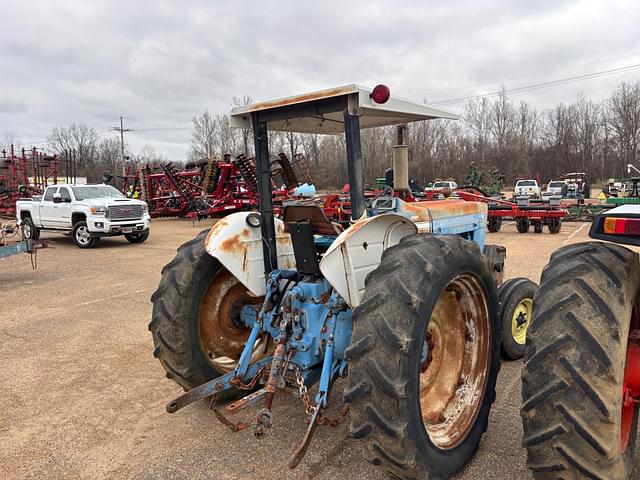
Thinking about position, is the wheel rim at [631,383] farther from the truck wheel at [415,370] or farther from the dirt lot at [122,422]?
the truck wheel at [415,370]

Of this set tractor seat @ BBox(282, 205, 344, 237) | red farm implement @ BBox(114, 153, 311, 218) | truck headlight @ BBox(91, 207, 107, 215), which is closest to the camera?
tractor seat @ BBox(282, 205, 344, 237)

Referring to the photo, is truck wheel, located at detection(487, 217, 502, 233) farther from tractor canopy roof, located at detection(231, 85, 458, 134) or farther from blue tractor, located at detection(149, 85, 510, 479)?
tractor canopy roof, located at detection(231, 85, 458, 134)

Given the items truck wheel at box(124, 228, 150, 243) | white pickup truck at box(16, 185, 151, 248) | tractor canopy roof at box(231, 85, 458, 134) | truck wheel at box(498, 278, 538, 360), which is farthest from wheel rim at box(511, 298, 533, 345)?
truck wheel at box(124, 228, 150, 243)

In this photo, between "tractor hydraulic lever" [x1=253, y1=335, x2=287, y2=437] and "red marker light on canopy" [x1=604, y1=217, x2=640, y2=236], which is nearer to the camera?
"red marker light on canopy" [x1=604, y1=217, x2=640, y2=236]

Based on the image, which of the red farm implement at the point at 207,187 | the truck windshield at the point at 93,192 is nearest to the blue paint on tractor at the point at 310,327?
the truck windshield at the point at 93,192

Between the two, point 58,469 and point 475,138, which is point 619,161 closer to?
point 475,138

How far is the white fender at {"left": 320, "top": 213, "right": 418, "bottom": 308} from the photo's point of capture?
2.74m

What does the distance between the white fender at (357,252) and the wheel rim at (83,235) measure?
523 inches

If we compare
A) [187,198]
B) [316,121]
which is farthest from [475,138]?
[316,121]

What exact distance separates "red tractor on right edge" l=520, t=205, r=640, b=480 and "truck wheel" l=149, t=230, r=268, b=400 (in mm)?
2206

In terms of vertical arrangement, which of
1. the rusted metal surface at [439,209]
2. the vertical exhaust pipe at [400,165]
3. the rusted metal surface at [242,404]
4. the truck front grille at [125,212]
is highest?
the vertical exhaust pipe at [400,165]

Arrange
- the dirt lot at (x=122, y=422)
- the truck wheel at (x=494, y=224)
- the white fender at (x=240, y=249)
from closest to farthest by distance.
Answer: the dirt lot at (x=122, y=422)
the white fender at (x=240, y=249)
the truck wheel at (x=494, y=224)

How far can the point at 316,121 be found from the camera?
362 cm

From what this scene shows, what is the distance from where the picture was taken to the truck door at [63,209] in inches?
578
